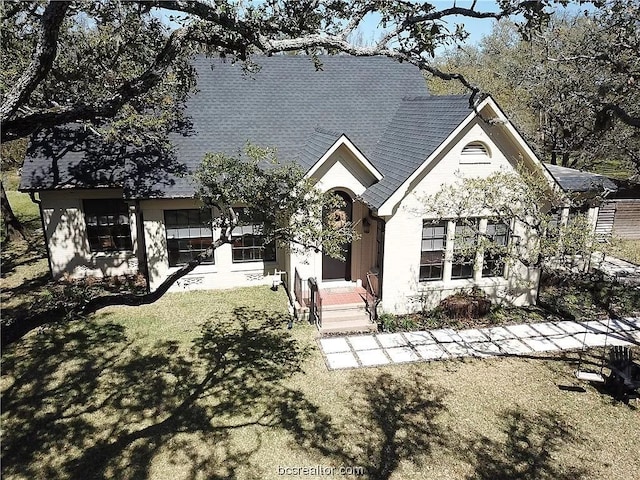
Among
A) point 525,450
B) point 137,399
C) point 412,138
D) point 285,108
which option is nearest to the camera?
point 525,450

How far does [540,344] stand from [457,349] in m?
2.69

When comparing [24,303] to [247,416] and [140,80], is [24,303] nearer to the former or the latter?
[247,416]

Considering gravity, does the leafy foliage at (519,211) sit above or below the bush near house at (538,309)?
above

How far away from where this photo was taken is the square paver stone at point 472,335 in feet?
45.4

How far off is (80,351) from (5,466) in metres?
4.44

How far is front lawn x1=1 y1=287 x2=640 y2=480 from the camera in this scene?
8.88m

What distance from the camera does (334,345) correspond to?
1338 centimetres

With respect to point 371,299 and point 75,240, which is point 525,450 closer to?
point 371,299

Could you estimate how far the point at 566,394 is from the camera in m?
11.2

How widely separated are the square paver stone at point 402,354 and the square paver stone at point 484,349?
1844 millimetres

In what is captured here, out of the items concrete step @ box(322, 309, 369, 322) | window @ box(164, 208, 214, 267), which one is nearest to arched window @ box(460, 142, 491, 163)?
concrete step @ box(322, 309, 369, 322)

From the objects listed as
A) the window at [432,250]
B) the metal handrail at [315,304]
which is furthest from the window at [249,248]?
the window at [432,250]

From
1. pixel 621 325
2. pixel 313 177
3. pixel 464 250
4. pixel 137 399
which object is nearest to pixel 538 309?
pixel 621 325

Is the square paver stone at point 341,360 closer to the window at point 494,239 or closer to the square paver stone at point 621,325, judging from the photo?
the window at point 494,239
